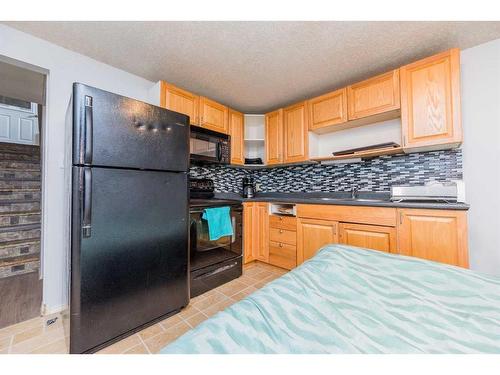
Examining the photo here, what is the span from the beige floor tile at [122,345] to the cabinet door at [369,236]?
1.90 metres

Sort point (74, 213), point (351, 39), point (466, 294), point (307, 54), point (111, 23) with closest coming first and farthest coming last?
1. point (466, 294)
2. point (74, 213)
3. point (111, 23)
4. point (351, 39)
5. point (307, 54)

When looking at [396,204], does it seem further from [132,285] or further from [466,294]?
[132,285]

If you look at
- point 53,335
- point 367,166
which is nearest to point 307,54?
point 367,166

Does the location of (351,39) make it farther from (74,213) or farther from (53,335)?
(53,335)

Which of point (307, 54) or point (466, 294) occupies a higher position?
point (307, 54)

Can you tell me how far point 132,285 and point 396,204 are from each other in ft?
7.13

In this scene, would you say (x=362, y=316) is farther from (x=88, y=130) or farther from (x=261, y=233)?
(x=261, y=233)

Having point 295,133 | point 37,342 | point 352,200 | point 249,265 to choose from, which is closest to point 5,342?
point 37,342

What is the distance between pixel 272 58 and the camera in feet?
6.36

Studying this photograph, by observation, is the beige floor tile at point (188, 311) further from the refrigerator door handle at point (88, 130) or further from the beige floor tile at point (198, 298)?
the refrigerator door handle at point (88, 130)

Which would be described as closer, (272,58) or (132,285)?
(132,285)

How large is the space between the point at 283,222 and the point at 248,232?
490 millimetres
